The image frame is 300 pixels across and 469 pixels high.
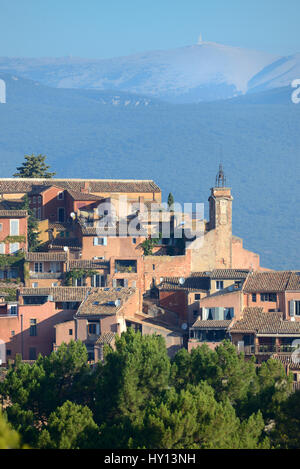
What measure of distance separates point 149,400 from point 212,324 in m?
13.3

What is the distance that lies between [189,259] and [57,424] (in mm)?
26454

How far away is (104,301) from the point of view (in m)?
66.1

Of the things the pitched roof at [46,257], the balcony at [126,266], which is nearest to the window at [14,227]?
the pitched roof at [46,257]

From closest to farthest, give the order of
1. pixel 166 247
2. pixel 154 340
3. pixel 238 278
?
pixel 154 340 < pixel 238 278 < pixel 166 247

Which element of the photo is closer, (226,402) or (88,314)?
(226,402)

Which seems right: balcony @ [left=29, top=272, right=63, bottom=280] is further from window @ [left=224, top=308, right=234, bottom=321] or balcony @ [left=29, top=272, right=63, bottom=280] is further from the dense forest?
the dense forest

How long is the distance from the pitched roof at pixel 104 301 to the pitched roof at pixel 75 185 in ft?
47.4

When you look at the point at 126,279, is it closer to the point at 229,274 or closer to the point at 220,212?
the point at 229,274

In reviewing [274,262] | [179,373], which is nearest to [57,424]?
[179,373]

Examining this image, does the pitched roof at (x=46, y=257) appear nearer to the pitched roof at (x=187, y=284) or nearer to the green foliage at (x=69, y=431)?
the pitched roof at (x=187, y=284)

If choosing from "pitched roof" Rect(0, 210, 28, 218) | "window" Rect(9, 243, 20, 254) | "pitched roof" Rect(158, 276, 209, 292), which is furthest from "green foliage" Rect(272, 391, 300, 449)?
"pitched roof" Rect(0, 210, 28, 218)

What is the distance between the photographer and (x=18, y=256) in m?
72.7

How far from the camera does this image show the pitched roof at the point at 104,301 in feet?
213

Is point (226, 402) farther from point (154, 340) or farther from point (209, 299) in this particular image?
point (209, 299)
